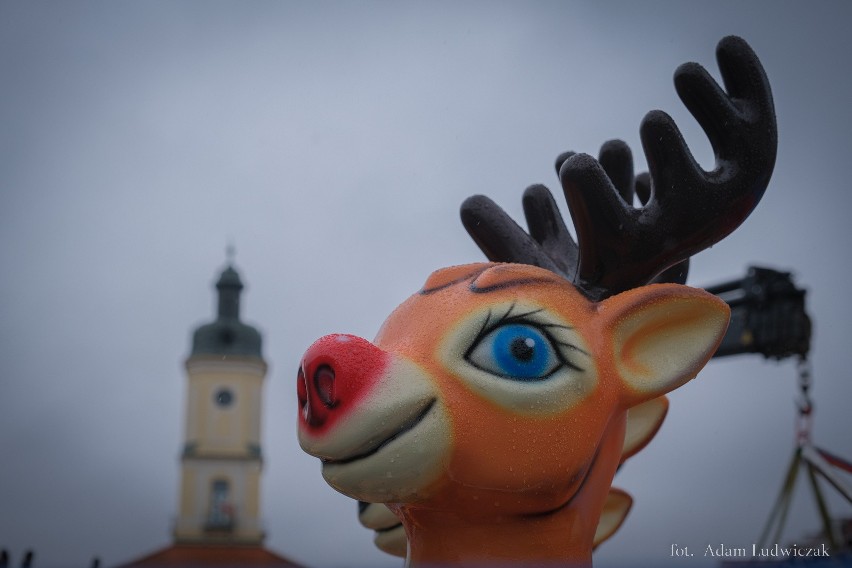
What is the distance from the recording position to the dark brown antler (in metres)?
3.08

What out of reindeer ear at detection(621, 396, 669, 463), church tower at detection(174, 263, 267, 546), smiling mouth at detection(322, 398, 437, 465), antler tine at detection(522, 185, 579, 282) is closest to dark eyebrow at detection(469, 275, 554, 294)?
smiling mouth at detection(322, 398, 437, 465)

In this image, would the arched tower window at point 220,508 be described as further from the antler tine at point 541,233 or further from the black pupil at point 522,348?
the black pupil at point 522,348

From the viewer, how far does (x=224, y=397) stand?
106 ft

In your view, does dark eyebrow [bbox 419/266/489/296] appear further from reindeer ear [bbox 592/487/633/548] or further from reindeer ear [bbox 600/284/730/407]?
reindeer ear [bbox 592/487/633/548]

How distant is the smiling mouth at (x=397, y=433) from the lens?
2.68 meters

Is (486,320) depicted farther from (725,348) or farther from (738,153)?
(725,348)

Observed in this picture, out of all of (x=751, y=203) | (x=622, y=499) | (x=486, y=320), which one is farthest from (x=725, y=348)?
(x=486, y=320)

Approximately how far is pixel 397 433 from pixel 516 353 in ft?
1.43

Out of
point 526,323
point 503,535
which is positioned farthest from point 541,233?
point 503,535

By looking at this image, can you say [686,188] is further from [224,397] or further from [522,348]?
[224,397]

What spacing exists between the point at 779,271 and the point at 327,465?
5182mm

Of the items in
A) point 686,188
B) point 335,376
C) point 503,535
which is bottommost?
point 503,535

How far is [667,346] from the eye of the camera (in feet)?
10.2

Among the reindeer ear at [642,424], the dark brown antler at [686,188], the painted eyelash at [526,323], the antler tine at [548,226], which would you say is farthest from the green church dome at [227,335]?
the painted eyelash at [526,323]
